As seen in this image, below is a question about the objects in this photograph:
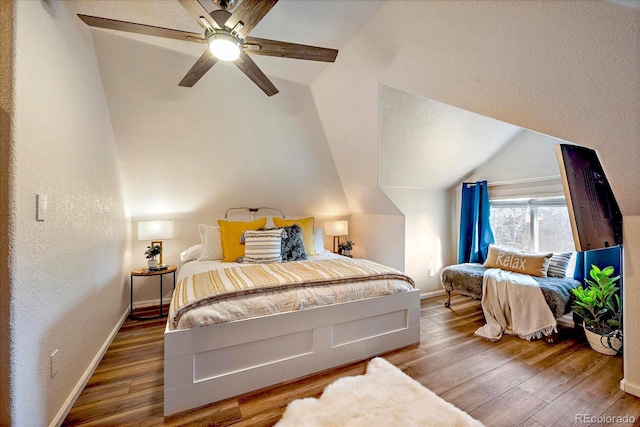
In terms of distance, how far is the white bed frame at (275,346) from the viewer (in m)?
1.57

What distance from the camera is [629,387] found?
68.8 inches

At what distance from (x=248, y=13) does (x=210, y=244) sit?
7.97 ft

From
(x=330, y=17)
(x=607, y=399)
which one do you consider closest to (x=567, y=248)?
(x=607, y=399)

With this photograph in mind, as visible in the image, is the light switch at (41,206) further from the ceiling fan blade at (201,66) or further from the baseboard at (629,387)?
the baseboard at (629,387)

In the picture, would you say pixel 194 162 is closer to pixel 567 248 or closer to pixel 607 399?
Result: pixel 607 399

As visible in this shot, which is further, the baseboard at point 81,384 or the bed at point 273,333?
the bed at point 273,333

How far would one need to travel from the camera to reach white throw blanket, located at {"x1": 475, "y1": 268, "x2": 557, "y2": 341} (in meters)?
2.45

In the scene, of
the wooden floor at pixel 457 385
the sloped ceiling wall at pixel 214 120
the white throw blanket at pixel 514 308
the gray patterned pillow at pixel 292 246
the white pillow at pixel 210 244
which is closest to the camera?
the wooden floor at pixel 457 385

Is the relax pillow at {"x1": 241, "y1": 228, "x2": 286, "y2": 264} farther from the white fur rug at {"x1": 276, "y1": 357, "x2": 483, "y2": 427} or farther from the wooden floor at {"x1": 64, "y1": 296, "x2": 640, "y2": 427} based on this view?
the white fur rug at {"x1": 276, "y1": 357, "x2": 483, "y2": 427}

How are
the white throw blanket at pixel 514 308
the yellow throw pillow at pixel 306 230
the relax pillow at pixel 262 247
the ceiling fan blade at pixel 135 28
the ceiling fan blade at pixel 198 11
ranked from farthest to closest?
1. the yellow throw pillow at pixel 306 230
2. the relax pillow at pixel 262 247
3. the white throw blanket at pixel 514 308
4. the ceiling fan blade at pixel 135 28
5. the ceiling fan blade at pixel 198 11

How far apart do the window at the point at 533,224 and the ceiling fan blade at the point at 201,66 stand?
3.71 metres

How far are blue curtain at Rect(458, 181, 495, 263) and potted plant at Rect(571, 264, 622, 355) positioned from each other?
121 centimetres

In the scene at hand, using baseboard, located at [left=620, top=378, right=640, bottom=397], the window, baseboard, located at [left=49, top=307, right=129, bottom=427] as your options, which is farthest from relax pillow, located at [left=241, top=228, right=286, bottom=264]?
the window

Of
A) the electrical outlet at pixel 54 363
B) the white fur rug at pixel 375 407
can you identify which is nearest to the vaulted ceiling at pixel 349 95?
the white fur rug at pixel 375 407
